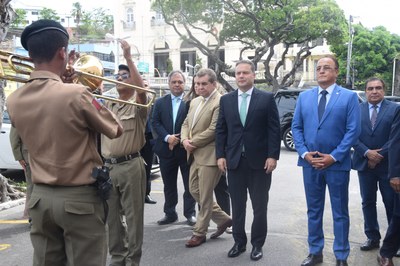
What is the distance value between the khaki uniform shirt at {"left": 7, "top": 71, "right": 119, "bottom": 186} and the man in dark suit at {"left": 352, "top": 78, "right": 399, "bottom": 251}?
9.61 ft

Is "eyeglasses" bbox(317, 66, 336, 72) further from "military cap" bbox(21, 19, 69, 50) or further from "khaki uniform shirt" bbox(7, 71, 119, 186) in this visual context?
"military cap" bbox(21, 19, 69, 50)

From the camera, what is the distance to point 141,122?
3.98 metres

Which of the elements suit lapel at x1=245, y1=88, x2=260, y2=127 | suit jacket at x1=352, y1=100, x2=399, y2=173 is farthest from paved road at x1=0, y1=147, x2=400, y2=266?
suit lapel at x1=245, y1=88, x2=260, y2=127

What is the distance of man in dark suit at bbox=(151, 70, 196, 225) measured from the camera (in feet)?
18.1

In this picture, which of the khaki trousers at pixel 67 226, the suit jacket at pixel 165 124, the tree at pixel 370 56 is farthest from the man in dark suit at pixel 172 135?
the tree at pixel 370 56

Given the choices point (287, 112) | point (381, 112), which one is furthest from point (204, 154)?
point (287, 112)

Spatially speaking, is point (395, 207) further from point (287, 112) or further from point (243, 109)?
point (287, 112)

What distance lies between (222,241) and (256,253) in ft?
2.11

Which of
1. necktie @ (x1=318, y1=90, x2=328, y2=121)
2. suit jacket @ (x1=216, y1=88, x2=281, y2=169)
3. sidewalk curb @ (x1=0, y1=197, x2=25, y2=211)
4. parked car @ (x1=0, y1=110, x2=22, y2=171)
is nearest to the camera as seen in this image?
necktie @ (x1=318, y1=90, x2=328, y2=121)

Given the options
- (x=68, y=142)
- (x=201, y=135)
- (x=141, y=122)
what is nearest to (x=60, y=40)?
(x=68, y=142)

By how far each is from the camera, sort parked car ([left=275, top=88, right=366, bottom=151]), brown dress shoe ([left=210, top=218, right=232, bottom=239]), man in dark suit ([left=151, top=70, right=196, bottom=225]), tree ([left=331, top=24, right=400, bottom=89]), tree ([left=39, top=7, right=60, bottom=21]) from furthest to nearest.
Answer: tree ([left=39, top=7, right=60, bottom=21]) → tree ([left=331, top=24, right=400, bottom=89]) → parked car ([left=275, top=88, right=366, bottom=151]) → man in dark suit ([left=151, top=70, right=196, bottom=225]) → brown dress shoe ([left=210, top=218, right=232, bottom=239])

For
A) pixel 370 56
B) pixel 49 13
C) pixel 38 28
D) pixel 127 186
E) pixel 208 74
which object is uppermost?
pixel 49 13

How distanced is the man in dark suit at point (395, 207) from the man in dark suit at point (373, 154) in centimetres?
36

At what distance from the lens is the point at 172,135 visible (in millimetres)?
5453
